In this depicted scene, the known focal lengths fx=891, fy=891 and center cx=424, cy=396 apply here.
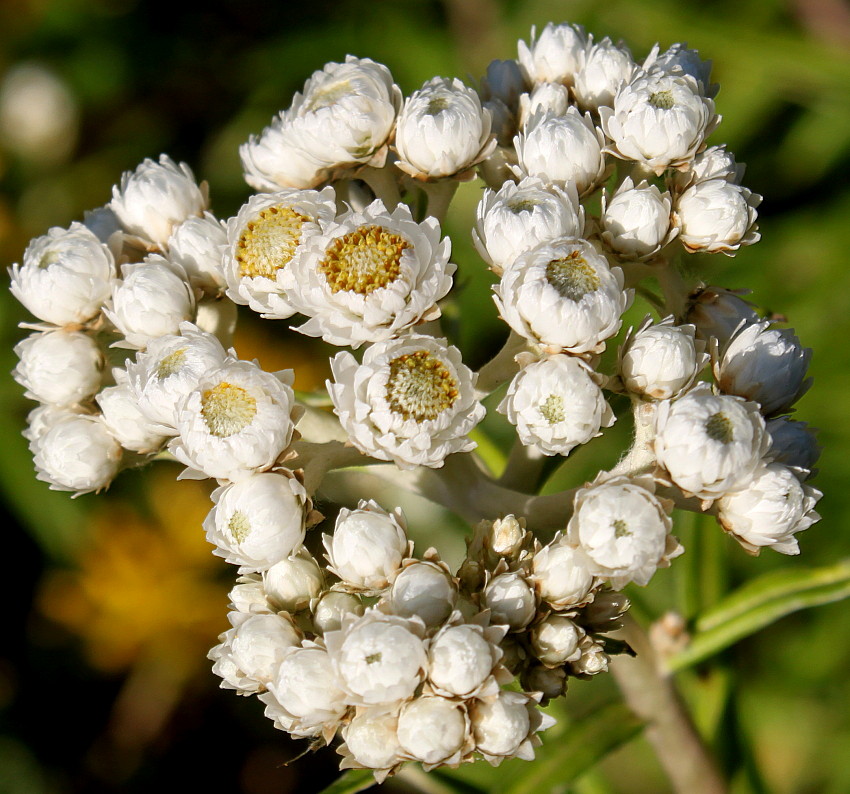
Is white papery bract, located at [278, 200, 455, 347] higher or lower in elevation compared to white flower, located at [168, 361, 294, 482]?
higher

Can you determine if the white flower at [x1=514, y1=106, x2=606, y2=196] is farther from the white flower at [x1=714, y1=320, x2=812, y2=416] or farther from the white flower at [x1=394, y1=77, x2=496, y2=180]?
the white flower at [x1=714, y1=320, x2=812, y2=416]

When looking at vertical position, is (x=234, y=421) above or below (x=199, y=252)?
below

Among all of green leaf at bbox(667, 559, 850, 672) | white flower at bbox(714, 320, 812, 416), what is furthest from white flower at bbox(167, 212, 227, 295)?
green leaf at bbox(667, 559, 850, 672)

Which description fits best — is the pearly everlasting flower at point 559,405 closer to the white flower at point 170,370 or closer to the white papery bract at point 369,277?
the white papery bract at point 369,277

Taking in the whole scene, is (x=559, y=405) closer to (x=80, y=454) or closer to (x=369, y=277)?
(x=369, y=277)

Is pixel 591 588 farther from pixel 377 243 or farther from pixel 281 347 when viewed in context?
pixel 281 347

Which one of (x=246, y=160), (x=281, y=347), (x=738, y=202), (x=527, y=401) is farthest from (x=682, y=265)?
(x=281, y=347)

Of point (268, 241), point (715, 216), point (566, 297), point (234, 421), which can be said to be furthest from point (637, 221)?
point (234, 421)

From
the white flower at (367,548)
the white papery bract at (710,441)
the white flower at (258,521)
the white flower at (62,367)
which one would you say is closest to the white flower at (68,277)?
the white flower at (62,367)
